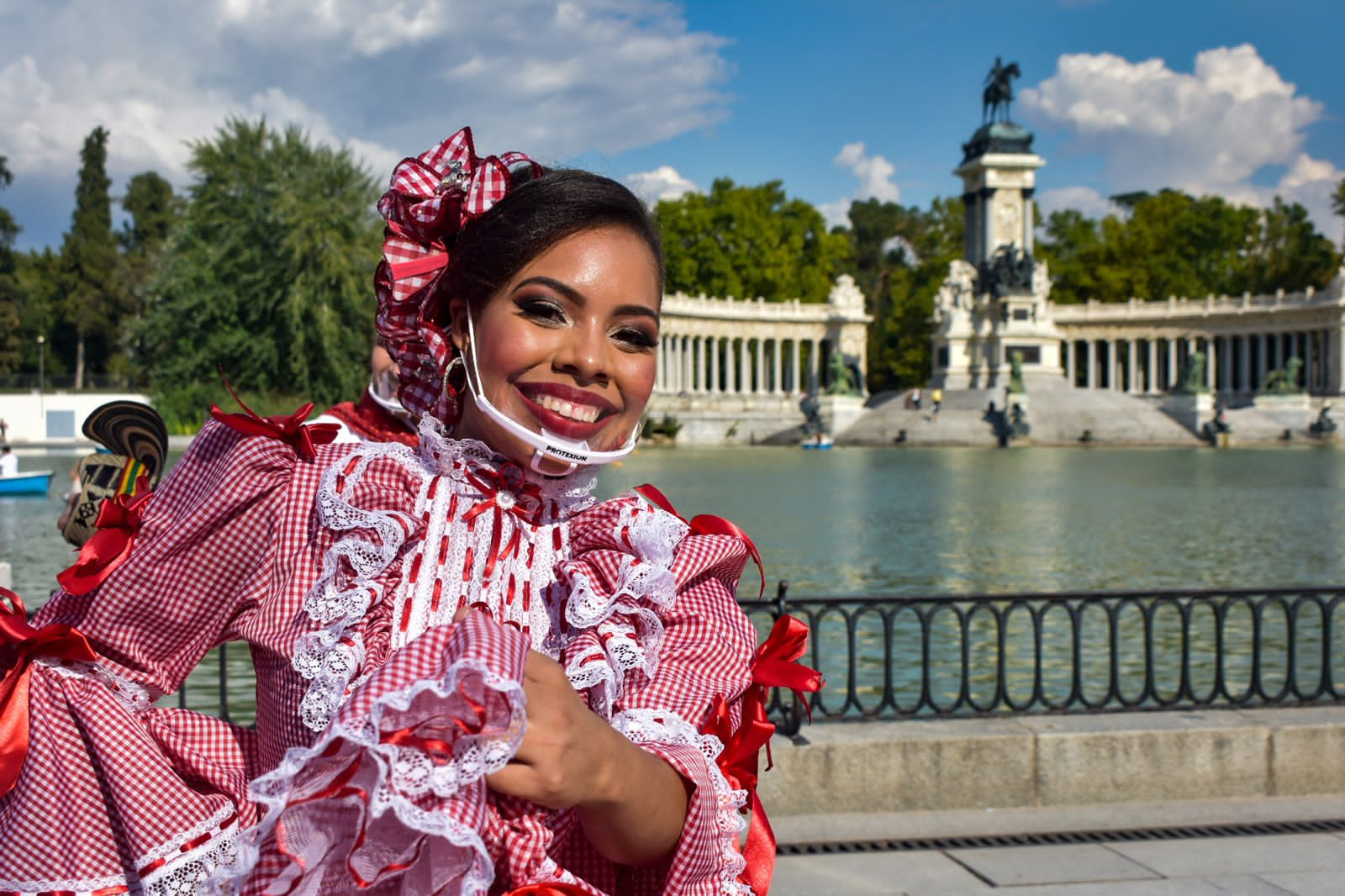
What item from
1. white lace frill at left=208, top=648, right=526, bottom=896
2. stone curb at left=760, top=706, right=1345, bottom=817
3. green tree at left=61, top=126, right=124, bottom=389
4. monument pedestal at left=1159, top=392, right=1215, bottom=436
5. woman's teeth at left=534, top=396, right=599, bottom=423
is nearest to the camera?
white lace frill at left=208, top=648, right=526, bottom=896

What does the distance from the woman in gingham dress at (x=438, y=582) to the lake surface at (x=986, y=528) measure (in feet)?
13.8

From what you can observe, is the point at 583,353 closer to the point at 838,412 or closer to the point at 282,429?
the point at 282,429

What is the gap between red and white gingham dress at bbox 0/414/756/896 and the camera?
161 centimetres

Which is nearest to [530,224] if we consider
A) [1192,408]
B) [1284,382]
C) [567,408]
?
[567,408]

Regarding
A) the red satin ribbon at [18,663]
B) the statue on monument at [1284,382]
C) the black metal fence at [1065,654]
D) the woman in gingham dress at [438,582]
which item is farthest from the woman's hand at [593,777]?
the statue on monument at [1284,382]

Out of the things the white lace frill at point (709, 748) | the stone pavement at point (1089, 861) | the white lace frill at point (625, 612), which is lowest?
the stone pavement at point (1089, 861)

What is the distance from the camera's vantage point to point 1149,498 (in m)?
22.8

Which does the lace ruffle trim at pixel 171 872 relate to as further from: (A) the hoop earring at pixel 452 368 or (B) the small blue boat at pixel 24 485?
(B) the small blue boat at pixel 24 485

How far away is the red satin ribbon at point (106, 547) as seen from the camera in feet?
5.93

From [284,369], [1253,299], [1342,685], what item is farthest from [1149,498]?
[1253,299]

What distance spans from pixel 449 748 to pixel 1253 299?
3132 inches

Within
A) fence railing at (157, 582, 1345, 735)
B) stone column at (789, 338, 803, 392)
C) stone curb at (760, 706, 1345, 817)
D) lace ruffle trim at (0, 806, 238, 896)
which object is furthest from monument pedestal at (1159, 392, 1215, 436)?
lace ruffle trim at (0, 806, 238, 896)

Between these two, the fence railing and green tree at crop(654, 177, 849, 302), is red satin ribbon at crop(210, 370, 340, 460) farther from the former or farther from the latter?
green tree at crop(654, 177, 849, 302)

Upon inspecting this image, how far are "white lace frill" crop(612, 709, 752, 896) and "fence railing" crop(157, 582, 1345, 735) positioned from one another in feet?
13.0
